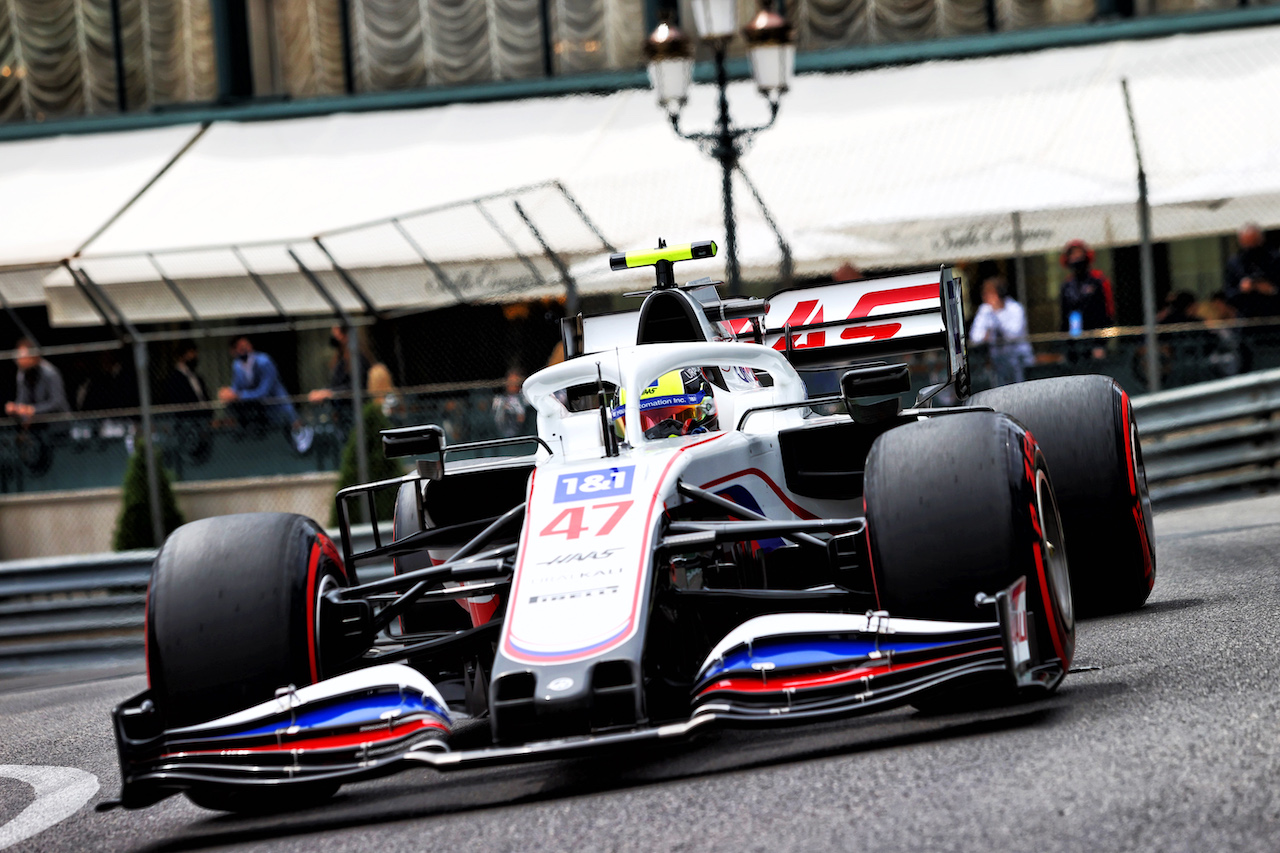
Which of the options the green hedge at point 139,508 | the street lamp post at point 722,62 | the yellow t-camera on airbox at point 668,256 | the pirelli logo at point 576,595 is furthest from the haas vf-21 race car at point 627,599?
the green hedge at point 139,508

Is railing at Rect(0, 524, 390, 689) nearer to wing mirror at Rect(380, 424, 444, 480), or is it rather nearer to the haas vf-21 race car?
wing mirror at Rect(380, 424, 444, 480)

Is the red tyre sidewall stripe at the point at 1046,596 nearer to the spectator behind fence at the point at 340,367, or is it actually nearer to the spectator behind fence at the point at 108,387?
the spectator behind fence at the point at 340,367

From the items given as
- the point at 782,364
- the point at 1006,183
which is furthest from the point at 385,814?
the point at 1006,183

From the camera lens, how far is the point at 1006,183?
14.2 metres

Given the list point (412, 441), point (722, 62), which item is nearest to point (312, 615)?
point (412, 441)

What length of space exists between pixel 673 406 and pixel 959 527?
5.35ft

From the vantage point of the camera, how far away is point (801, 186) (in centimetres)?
1497

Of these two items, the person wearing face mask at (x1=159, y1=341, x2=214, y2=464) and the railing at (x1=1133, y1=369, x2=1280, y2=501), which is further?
the person wearing face mask at (x1=159, y1=341, x2=214, y2=464)

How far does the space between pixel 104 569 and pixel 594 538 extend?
7500 mm

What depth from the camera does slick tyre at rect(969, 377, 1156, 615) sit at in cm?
612

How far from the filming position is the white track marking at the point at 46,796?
15.9 ft

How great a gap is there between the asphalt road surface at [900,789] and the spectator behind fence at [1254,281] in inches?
265

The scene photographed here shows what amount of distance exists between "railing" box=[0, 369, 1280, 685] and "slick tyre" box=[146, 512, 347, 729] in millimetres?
6134

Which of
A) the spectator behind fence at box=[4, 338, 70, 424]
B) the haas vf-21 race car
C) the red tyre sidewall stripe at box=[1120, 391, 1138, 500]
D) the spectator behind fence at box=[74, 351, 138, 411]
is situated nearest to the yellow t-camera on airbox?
the haas vf-21 race car
